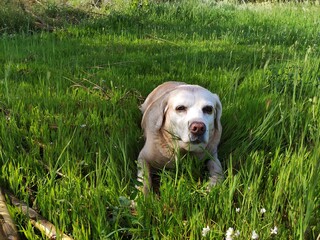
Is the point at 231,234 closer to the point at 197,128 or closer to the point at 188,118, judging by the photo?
the point at 197,128

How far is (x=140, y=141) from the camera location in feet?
9.37

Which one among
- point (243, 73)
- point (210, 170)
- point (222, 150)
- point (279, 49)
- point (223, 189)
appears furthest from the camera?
point (279, 49)

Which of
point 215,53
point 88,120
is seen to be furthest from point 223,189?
point 215,53

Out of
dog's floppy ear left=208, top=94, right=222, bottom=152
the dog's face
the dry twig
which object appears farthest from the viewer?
dog's floppy ear left=208, top=94, right=222, bottom=152

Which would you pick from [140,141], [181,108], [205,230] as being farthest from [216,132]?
[205,230]

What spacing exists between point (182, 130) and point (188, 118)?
82 millimetres

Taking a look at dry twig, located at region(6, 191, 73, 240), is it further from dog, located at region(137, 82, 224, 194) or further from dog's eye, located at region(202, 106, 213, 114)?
dog's eye, located at region(202, 106, 213, 114)

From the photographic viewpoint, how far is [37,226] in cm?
178

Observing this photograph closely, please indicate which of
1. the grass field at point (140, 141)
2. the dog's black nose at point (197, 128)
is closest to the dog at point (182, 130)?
the dog's black nose at point (197, 128)

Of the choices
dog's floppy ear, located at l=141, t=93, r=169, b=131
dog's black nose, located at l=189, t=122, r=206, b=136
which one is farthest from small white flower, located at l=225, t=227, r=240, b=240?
dog's floppy ear, located at l=141, t=93, r=169, b=131

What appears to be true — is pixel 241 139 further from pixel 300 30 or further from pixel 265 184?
pixel 300 30

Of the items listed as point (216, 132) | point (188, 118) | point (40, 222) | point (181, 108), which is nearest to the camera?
point (40, 222)

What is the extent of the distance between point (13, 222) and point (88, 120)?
121 cm

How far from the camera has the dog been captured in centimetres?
234
